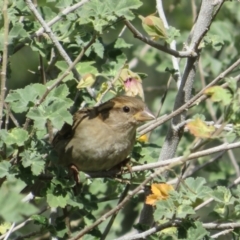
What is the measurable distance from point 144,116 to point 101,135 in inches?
10.8

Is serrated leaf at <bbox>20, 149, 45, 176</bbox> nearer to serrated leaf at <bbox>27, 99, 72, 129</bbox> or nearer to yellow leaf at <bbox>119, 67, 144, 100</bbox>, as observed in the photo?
serrated leaf at <bbox>27, 99, 72, 129</bbox>

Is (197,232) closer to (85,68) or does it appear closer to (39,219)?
(39,219)

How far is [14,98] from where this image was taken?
3211mm

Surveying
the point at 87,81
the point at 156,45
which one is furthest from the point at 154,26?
the point at 87,81

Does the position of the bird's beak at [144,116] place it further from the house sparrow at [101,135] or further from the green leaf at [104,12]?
the green leaf at [104,12]

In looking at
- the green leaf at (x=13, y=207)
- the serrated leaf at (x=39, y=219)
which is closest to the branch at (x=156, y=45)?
the serrated leaf at (x=39, y=219)

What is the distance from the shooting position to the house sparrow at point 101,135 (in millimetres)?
4180

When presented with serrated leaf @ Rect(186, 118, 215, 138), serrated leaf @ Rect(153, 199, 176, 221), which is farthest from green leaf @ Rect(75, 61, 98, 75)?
serrated leaf @ Rect(186, 118, 215, 138)

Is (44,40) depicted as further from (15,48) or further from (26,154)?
(26,154)

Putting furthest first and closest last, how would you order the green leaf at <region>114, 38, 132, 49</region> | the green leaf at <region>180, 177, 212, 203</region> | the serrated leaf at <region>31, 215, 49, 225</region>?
the green leaf at <region>114, 38, 132, 49</region> → the serrated leaf at <region>31, 215, 49, 225</region> → the green leaf at <region>180, 177, 212, 203</region>

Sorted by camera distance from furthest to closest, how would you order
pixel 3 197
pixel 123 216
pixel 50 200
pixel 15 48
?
pixel 123 216 < pixel 15 48 < pixel 50 200 < pixel 3 197

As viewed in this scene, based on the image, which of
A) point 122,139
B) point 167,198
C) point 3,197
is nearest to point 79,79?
point 122,139

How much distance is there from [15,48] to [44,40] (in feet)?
0.63

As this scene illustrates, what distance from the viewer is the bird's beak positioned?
4257 mm
